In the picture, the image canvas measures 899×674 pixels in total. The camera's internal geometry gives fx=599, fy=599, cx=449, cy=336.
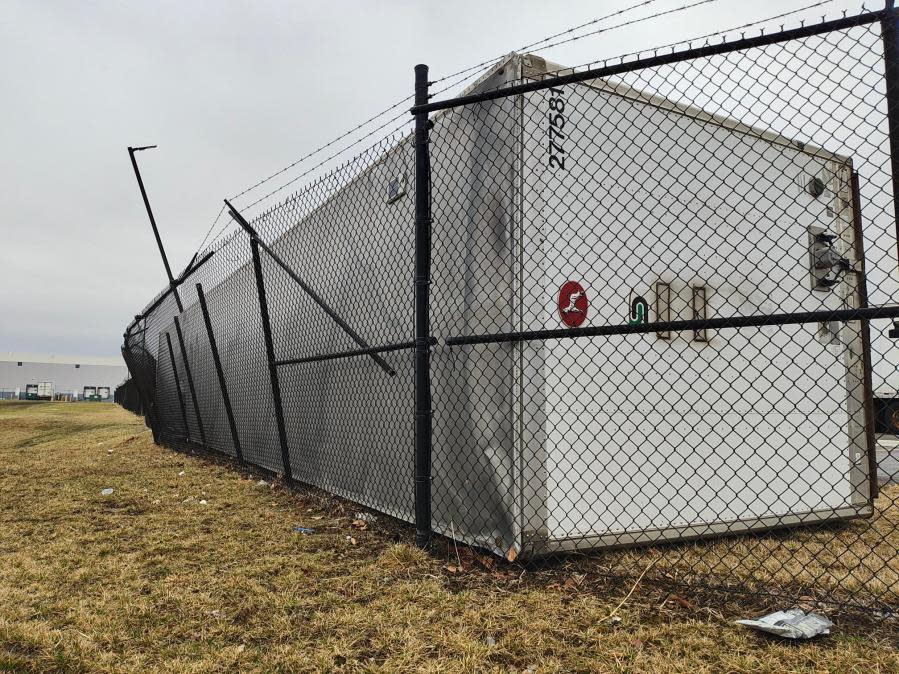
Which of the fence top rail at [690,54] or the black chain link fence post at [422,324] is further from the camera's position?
the black chain link fence post at [422,324]

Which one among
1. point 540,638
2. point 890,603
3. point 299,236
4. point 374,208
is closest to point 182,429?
point 299,236

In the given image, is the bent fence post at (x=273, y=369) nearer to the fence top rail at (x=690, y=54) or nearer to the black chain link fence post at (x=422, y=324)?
the black chain link fence post at (x=422, y=324)

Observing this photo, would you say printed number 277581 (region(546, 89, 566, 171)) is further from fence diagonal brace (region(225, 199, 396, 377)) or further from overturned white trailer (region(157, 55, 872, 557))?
fence diagonal brace (region(225, 199, 396, 377))

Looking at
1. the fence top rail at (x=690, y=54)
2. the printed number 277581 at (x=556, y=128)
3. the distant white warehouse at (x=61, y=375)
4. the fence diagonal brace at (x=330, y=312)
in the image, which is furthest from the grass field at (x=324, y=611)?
the distant white warehouse at (x=61, y=375)

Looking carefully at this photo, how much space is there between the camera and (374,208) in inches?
176

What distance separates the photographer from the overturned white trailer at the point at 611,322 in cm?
323

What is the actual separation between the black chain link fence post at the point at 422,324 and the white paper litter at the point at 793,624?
65.9 inches

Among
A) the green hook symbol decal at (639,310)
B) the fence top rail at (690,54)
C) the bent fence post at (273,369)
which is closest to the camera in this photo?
the fence top rail at (690,54)

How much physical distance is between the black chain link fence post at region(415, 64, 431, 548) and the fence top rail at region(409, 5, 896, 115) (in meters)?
0.34

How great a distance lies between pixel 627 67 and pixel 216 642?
10.1 feet

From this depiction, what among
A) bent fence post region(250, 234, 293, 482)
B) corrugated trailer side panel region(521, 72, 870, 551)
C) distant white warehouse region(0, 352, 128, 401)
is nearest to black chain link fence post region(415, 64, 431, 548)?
corrugated trailer side panel region(521, 72, 870, 551)

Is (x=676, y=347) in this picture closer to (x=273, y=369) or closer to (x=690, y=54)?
(x=690, y=54)

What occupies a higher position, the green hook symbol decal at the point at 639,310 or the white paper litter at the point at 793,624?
the green hook symbol decal at the point at 639,310

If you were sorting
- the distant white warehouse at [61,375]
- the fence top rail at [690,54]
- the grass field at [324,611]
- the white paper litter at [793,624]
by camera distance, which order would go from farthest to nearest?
the distant white warehouse at [61,375] < the fence top rail at [690,54] < the white paper litter at [793,624] < the grass field at [324,611]
